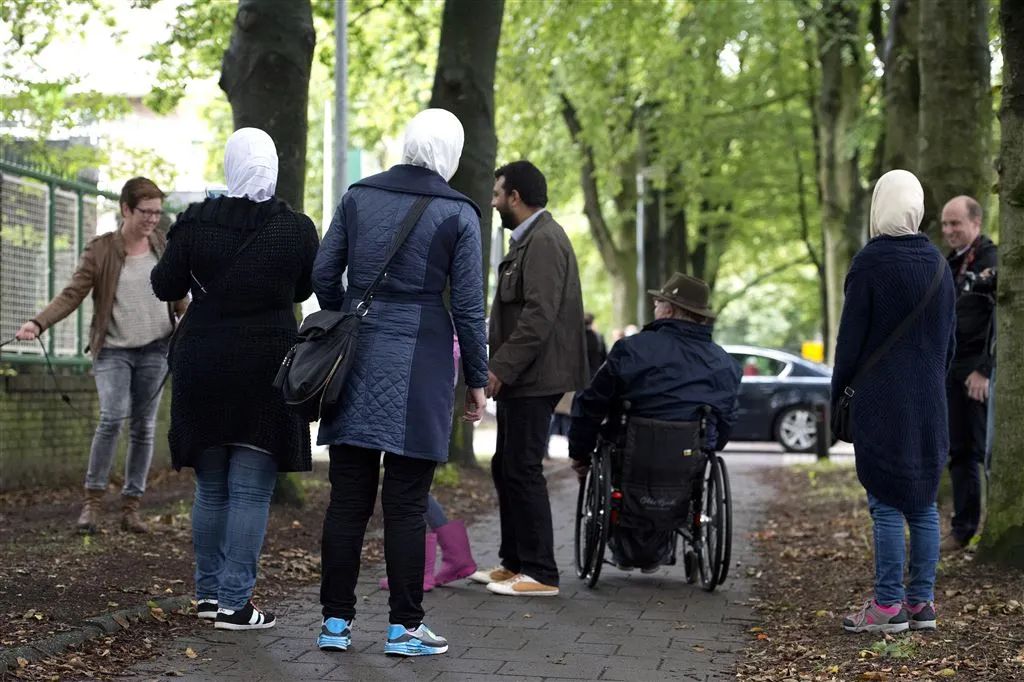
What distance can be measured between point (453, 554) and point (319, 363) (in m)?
2.34

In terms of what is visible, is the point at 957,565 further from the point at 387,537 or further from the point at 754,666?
the point at 387,537

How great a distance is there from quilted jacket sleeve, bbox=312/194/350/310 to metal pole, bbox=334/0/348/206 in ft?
36.4

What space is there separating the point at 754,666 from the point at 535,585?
1.83m

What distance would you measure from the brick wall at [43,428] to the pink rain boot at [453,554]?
5.79 meters

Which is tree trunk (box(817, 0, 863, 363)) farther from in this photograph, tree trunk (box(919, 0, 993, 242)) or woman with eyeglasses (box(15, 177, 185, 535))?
woman with eyeglasses (box(15, 177, 185, 535))

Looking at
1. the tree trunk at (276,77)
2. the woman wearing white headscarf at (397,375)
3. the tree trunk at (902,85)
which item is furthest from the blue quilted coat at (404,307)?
the tree trunk at (902,85)

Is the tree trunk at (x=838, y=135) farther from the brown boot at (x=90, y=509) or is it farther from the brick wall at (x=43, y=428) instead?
the brown boot at (x=90, y=509)

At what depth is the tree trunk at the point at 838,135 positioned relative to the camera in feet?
75.2

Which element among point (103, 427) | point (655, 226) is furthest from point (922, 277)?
point (655, 226)

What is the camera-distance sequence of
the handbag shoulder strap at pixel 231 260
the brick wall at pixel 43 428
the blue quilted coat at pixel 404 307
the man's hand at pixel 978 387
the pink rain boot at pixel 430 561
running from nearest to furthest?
1. the blue quilted coat at pixel 404 307
2. the handbag shoulder strap at pixel 231 260
3. the pink rain boot at pixel 430 561
4. the man's hand at pixel 978 387
5. the brick wall at pixel 43 428

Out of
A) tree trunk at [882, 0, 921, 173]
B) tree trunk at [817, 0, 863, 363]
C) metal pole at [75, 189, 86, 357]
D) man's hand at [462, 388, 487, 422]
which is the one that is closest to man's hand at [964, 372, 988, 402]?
man's hand at [462, 388, 487, 422]

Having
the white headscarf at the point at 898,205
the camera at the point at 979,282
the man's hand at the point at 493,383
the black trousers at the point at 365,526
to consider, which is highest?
the white headscarf at the point at 898,205

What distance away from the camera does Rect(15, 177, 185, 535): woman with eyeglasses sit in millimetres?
9000

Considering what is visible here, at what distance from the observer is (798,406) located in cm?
2362
